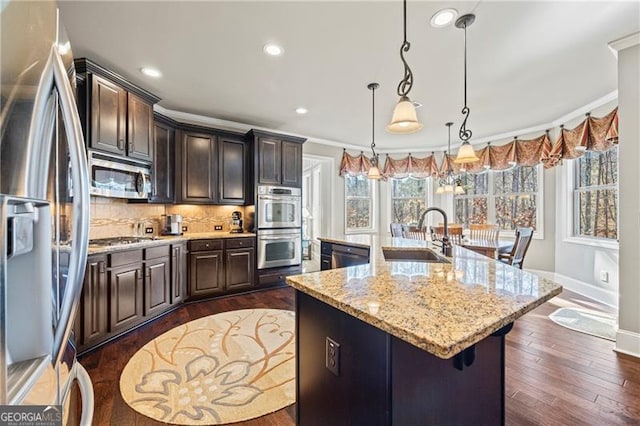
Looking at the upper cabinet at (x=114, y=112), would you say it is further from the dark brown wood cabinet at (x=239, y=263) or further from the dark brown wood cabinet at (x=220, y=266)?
the dark brown wood cabinet at (x=239, y=263)

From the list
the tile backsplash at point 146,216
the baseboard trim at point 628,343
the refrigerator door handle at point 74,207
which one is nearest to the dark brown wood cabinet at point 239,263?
the tile backsplash at point 146,216

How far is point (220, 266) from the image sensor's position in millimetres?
3779

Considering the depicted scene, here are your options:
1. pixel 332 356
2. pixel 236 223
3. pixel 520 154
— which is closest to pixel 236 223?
pixel 236 223

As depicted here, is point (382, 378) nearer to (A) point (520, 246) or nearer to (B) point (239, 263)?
(B) point (239, 263)

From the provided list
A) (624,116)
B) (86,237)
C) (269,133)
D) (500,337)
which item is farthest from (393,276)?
(269,133)

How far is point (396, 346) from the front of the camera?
0.84 m

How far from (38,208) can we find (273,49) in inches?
93.1

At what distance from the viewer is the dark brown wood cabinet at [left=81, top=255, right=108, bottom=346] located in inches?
89.4

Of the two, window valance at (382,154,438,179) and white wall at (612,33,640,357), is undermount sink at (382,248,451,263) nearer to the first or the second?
white wall at (612,33,640,357)

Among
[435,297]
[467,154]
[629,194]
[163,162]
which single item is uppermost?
[163,162]

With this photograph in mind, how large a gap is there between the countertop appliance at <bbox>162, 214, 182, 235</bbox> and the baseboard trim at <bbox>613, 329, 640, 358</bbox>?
4776mm

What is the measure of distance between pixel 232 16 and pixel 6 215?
7.08ft

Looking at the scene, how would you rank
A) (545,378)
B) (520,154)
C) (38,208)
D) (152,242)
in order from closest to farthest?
(38,208) < (545,378) < (152,242) < (520,154)

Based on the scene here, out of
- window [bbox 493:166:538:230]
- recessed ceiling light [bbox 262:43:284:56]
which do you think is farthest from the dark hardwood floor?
recessed ceiling light [bbox 262:43:284:56]
